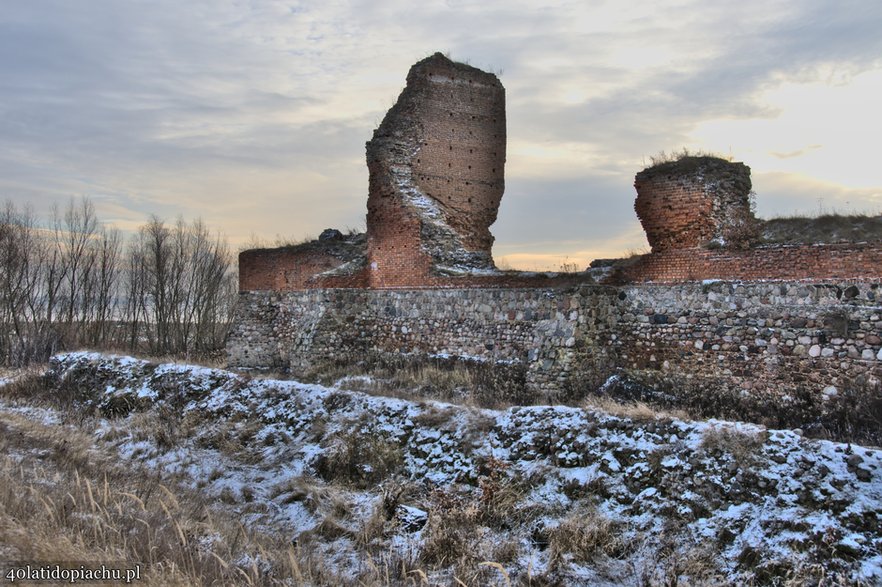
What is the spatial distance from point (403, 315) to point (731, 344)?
7.10m

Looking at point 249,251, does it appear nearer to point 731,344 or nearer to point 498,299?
point 498,299

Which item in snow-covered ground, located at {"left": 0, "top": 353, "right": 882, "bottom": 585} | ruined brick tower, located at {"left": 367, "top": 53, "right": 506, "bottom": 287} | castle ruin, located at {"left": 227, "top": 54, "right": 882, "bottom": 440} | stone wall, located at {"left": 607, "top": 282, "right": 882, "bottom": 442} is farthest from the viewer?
ruined brick tower, located at {"left": 367, "top": 53, "right": 506, "bottom": 287}

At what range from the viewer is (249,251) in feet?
61.2

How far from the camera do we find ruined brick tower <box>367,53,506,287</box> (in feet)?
47.6

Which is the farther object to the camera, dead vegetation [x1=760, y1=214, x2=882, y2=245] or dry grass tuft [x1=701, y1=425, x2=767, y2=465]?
dead vegetation [x1=760, y1=214, x2=882, y2=245]

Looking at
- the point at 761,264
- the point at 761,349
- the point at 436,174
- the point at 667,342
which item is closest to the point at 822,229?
the point at 761,264

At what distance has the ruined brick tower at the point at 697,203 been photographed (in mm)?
10328

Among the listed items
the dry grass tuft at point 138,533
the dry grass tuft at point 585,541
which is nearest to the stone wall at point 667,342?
the dry grass tuft at point 585,541

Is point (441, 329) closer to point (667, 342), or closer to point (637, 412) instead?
point (667, 342)

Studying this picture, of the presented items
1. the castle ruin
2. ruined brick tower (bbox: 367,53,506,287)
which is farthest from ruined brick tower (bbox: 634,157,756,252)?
ruined brick tower (bbox: 367,53,506,287)

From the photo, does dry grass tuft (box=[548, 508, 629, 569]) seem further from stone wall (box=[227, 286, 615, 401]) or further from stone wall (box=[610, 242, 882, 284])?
stone wall (box=[610, 242, 882, 284])

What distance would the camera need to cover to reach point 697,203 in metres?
10.4

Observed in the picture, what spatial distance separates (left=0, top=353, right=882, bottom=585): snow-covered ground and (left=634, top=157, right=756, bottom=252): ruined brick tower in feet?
13.7

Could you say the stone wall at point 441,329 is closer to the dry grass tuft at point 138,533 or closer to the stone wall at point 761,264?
the stone wall at point 761,264
